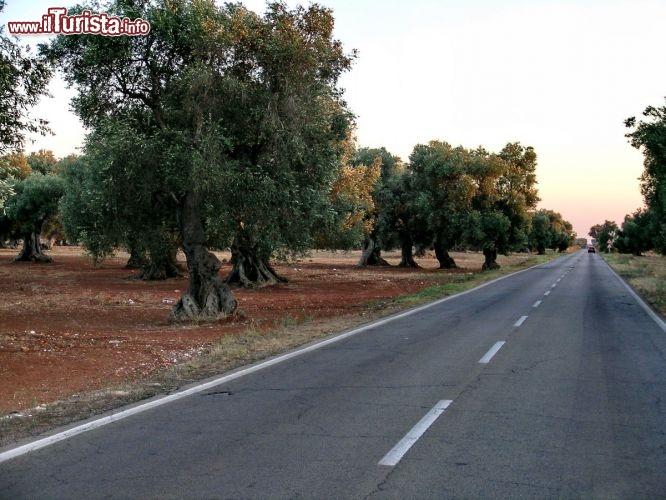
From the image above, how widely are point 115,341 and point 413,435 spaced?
9028 millimetres

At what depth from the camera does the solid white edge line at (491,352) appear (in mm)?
9992

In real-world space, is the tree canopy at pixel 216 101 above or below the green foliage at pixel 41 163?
below

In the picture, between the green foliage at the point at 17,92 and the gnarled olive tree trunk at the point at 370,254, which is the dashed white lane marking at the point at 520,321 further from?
the gnarled olive tree trunk at the point at 370,254

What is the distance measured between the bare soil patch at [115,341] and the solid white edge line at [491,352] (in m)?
3.75

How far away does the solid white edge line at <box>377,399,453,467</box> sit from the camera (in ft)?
17.2

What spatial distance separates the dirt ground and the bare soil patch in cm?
2

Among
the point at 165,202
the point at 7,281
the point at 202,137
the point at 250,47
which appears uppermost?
the point at 250,47

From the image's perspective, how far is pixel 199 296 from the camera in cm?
1738

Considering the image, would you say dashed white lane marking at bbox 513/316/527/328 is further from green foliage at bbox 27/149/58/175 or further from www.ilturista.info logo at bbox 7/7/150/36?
green foliage at bbox 27/149/58/175

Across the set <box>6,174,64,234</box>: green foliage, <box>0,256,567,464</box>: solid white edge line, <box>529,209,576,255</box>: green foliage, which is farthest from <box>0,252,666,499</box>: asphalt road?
<box>529,209,576,255</box>: green foliage

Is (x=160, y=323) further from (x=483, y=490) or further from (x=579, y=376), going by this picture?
(x=483, y=490)

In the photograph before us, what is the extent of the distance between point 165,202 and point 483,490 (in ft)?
46.2

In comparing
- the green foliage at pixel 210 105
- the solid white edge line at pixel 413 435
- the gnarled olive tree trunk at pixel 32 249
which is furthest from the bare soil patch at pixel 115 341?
the gnarled olive tree trunk at pixel 32 249

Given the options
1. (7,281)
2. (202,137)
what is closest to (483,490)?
(202,137)
